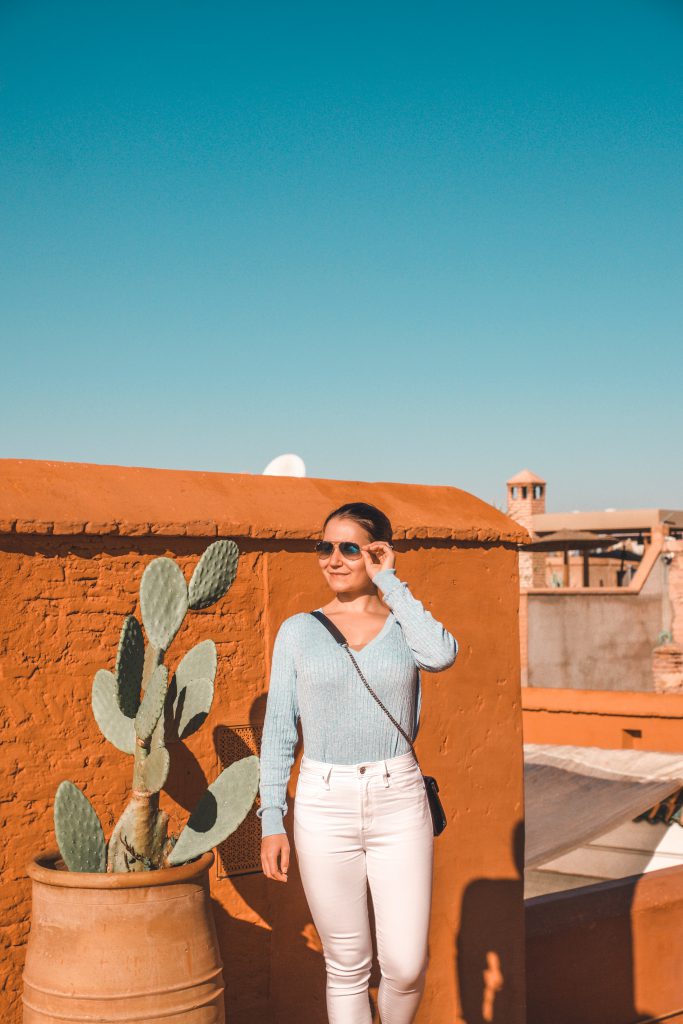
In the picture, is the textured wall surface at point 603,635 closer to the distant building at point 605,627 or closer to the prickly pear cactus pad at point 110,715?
the distant building at point 605,627

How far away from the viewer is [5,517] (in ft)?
11.8

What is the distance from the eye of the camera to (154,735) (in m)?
3.31

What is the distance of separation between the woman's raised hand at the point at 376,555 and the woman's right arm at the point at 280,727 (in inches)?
11.8

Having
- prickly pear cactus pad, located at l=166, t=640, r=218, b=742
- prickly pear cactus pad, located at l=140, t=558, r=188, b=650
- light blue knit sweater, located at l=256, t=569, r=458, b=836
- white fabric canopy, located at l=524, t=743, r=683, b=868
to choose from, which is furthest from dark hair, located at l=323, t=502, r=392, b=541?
white fabric canopy, located at l=524, t=743, r=683, b=868

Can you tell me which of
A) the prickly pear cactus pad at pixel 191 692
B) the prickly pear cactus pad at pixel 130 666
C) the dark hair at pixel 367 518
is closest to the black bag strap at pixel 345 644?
the dark hair at pixel 367 518

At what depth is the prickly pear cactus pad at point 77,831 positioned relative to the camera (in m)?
3.21

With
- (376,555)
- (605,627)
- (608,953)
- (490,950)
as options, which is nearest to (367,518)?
(376,555)

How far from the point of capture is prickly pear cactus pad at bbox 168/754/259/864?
10.8 feet

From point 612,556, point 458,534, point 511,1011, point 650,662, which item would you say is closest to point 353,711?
point 458,534

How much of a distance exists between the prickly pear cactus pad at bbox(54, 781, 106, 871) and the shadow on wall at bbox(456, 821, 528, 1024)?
1.99 m

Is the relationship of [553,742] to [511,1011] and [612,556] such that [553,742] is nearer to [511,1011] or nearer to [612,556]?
[511,1011]

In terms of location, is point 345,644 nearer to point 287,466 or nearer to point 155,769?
point 155,769

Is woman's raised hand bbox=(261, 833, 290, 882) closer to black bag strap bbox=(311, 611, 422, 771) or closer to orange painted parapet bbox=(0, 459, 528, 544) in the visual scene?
black bag strap bbox=(311, 611, 422, 771)

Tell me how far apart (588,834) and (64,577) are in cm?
476
